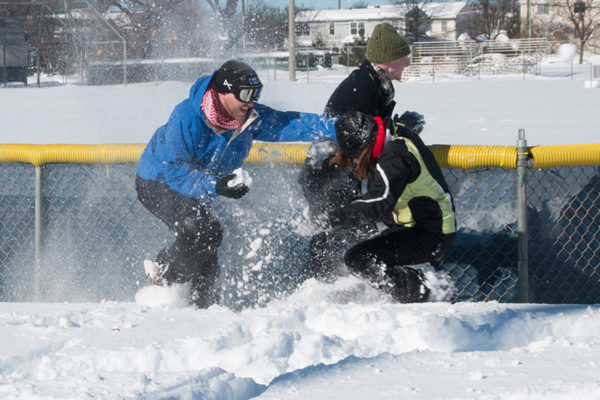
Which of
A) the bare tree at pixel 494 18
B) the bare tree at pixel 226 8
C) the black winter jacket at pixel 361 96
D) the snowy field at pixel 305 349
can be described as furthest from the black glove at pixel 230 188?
the bare tree at pixel 494 18

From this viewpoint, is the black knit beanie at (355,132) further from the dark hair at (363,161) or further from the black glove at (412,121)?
the black glove at (412,121)

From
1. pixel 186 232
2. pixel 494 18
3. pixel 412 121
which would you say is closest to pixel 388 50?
pixel 412 121

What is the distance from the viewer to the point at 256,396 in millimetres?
2510

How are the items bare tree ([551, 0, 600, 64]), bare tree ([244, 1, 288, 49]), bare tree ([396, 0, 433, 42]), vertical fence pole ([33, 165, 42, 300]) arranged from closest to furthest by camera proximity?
1. vertical fence pole ([33, 165, 42, 300])
2. bare tree ([244, 1, 288, 49])
3. bare tree ([551, 0, 600, 64])
4. bare tree ([396, 0, 433, 42])

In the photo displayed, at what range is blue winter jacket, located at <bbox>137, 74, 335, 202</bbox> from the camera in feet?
12.0

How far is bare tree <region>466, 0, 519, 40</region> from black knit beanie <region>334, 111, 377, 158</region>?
181 ft

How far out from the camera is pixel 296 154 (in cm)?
409

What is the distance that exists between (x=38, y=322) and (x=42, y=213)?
46.8 inches

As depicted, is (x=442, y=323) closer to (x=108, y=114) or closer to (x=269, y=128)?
(x=269, y=128)

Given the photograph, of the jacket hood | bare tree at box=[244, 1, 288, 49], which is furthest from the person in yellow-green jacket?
bare tree at box=[244, 1, 288, 49]

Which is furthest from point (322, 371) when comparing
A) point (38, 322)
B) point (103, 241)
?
point (103, 241)

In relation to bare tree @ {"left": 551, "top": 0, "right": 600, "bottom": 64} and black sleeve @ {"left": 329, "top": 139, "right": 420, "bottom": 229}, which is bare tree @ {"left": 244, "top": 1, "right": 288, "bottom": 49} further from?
black sleeve @ {"left": 329, "top": 139, "right": 420, "bottom": 229}

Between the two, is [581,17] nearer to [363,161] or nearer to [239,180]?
[363,161]

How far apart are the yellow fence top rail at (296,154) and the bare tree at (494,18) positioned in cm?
5466
